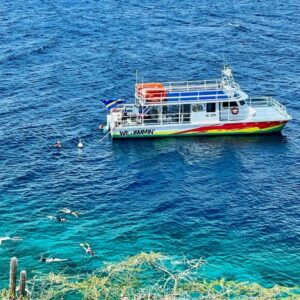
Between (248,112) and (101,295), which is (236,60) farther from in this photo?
(101,295)

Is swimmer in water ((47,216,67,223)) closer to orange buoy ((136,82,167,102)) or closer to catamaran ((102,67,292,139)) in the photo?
catamaran ((102,67,292,139))

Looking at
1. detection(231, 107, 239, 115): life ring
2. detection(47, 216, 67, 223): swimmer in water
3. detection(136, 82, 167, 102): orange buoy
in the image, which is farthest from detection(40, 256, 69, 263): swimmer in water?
detection(231, 107, 239, 115): life ring

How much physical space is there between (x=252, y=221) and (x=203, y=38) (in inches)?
3027

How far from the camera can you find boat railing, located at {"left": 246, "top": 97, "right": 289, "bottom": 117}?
291ft

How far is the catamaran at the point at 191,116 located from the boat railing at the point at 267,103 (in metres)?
0.40

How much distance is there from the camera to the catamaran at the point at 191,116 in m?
Result: 86.4

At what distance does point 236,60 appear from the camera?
391ft

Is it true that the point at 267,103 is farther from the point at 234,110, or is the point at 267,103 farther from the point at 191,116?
the point at 191,116

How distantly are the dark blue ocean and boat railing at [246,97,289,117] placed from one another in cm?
307

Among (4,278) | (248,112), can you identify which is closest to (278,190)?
(248,112)

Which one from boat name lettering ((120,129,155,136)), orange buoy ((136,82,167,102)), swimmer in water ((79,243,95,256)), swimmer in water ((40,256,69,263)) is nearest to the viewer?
swimmer in water ((40,256,69,263))

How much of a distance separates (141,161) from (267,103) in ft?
84.0

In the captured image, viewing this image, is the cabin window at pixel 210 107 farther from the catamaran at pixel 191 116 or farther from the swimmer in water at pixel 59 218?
the swimmer in water at pixel 59 218

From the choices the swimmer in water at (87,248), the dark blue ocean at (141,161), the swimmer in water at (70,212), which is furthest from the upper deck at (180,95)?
the swimmer in water at (87,248)
